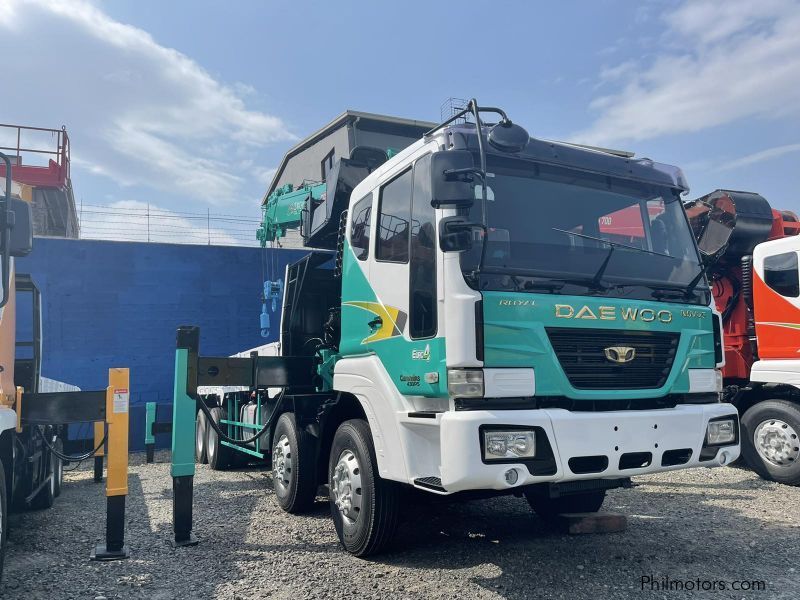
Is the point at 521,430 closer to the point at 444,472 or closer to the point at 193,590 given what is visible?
the point at 444,472

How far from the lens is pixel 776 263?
7.65 metres

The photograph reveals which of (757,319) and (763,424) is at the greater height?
(757,319)

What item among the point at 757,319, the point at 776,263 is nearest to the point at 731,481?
the point at 757,319

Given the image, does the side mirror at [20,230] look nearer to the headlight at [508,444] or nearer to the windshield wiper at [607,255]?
the headlight at [508,444]

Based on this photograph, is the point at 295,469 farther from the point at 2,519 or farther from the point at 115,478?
the point at 2,519

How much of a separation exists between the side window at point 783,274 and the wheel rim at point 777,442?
1.55m

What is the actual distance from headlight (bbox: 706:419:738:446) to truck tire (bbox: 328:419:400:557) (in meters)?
2.17

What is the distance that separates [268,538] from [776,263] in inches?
263

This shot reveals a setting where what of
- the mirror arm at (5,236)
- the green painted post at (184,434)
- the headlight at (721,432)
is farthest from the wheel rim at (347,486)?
the mirror arm at (5,236)

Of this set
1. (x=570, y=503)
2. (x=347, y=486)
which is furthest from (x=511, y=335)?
(x=570, y=503)

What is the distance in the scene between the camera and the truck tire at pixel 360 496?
4.38 metres

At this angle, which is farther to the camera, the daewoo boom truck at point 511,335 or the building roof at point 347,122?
the building roof at point 347,122

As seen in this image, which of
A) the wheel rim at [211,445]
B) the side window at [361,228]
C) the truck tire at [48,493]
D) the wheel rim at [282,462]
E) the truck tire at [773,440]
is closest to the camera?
the side window at [361,228]

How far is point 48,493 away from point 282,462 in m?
2.56
